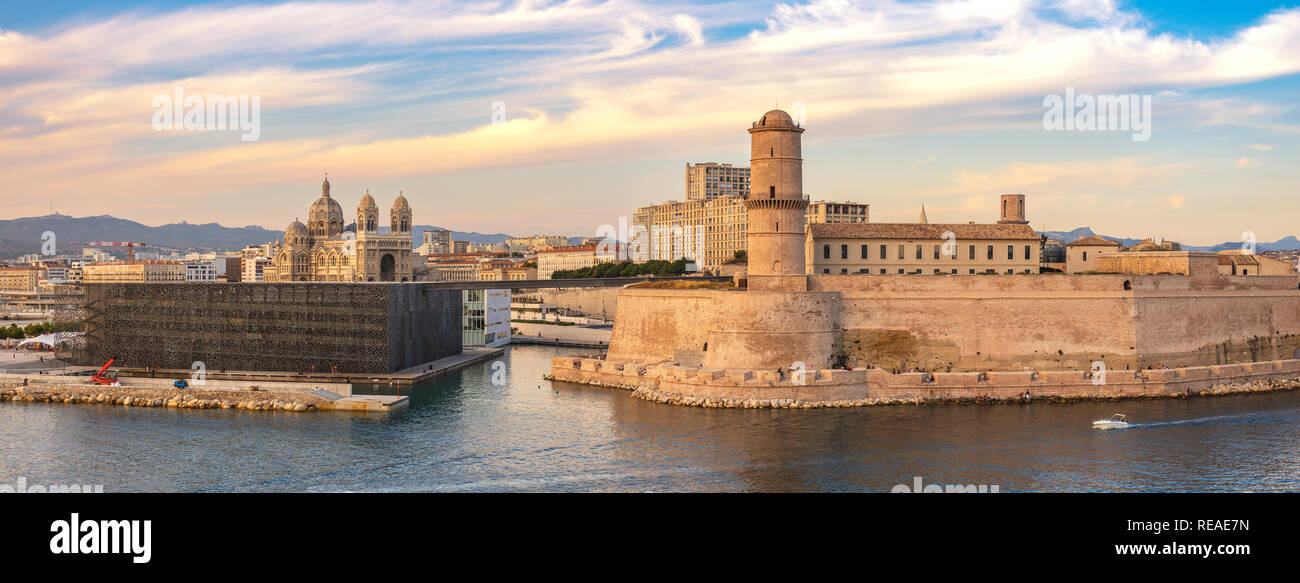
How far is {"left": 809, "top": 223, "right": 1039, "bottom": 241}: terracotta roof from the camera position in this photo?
44.1 m

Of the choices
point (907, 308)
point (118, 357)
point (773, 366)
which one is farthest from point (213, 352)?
point (907, 308)

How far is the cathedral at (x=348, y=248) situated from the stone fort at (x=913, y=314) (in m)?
69.5

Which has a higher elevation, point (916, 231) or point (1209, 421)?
point (916, 231)

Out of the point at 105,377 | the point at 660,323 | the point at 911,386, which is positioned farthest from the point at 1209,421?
the point at 105,377

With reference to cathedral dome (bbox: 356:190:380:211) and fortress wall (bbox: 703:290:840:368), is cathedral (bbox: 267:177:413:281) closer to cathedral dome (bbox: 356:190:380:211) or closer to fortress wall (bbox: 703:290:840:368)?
cathedral dome (bbox: 356:190:380:211)

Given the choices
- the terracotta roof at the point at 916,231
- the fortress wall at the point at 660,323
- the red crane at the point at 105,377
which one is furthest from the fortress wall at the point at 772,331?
the red crane at the point at 105,377

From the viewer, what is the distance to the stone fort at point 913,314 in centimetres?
3728

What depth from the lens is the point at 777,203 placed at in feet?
125

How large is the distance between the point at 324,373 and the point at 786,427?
884 inches

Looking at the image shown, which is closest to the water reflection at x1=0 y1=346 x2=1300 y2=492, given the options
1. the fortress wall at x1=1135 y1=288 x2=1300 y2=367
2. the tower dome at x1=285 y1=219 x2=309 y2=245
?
the fortress wall at x1=1135 y1=288 x2=1300 y2=367

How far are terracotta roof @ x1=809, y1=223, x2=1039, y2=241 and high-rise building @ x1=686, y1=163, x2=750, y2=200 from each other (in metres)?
87.5

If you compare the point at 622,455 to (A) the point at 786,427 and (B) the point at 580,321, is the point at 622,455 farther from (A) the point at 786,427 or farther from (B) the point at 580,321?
(B) the point at 580,321

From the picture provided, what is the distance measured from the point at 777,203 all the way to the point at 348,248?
7732 centimetres

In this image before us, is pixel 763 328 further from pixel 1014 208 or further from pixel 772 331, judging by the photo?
pixel 1014 208
